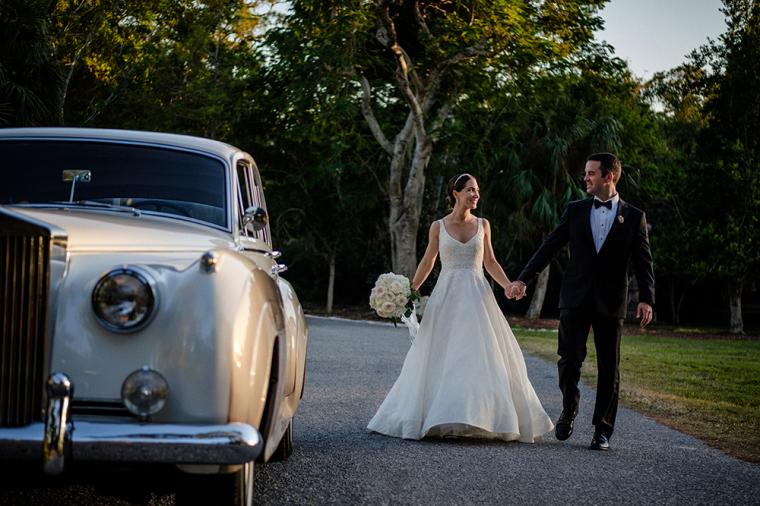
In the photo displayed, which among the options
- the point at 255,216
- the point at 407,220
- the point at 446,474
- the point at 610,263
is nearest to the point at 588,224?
the point at 610,263

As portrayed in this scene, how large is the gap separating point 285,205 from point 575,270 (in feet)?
93.4

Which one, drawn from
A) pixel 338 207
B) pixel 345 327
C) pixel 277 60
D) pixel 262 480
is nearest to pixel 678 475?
pixel 262 480

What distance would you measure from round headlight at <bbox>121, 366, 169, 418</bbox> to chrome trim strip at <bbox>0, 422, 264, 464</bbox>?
0.26 feet

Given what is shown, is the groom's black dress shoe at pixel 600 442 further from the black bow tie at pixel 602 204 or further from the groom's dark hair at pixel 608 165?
the groom's dark hair at pixel 608 165

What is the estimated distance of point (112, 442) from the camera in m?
3.55

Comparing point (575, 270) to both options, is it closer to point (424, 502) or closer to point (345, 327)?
point (424, 502)

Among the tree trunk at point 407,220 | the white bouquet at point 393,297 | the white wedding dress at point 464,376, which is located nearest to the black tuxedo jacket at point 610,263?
the white wedding dress at point 464,376

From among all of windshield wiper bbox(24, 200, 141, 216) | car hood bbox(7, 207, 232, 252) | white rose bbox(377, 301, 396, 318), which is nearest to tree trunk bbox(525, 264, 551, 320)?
white rose bbox(377, 301, 396, 318)

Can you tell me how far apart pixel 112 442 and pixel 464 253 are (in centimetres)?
519

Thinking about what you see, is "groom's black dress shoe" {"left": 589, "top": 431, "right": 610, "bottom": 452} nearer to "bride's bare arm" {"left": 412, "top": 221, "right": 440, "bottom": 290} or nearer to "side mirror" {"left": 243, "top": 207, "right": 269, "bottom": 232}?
"bride's bare arm" {"left": 412, "top": 221, "right": 440, "bottom": 290}

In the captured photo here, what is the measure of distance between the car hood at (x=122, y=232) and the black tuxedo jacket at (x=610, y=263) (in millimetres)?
3493

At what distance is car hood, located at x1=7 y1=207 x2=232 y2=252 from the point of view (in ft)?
13.0

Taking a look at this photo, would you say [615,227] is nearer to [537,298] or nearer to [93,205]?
[93,205]

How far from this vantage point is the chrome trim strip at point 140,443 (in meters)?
3.55
